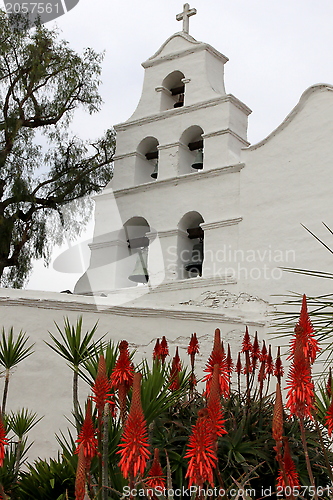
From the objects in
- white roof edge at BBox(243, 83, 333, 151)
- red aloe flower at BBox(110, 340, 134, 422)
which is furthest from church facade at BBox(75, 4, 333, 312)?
red aloe flower at BBox(110, 340, 134, 422)

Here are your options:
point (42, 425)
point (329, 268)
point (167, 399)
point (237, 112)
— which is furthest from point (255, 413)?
point (237, 112)

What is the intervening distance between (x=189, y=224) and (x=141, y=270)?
1195 mm

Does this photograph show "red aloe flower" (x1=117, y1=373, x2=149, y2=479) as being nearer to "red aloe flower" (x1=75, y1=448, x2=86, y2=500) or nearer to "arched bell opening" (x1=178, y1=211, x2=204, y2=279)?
"red aloe flower" (x1=75, y1=448, x2=86, y2=500)

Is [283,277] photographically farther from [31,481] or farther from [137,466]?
[137,466]

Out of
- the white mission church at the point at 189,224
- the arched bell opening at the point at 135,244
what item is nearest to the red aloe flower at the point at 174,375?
the white mission church at the point at 189,224

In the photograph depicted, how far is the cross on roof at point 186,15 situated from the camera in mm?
11966

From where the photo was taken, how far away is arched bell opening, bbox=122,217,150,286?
36.4 ft

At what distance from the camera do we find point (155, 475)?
8.62 feet

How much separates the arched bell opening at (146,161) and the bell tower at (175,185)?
0.02m

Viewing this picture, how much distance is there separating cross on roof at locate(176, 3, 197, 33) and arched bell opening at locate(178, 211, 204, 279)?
390 centimetres

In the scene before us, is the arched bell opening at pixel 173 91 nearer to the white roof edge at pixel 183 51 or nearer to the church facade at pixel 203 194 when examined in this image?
the church facade at pixel 203 194

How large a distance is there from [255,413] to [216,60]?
27.6 feet

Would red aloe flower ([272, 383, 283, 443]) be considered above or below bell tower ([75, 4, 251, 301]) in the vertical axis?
below

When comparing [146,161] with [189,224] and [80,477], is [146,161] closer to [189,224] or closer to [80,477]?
[189,224]
